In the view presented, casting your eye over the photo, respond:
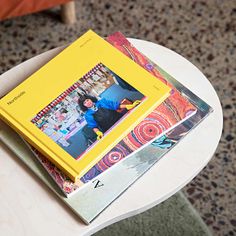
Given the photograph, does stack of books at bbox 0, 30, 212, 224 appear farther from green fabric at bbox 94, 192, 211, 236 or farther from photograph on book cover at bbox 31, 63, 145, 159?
green fabric at bbox 94, 192, 211, 236

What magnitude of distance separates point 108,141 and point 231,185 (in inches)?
25.8

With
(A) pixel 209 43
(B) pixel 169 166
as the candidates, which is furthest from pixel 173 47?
(B) pixel 169 166

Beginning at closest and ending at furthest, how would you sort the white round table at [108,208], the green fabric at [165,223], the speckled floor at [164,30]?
the white round table at [108,208], the green fabric at [165,223], the speckled floor at [164,30]

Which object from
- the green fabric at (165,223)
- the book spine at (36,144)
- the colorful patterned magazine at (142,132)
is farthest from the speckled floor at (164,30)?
the book spine at (36,144)

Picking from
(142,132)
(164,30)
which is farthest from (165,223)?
(164,30)

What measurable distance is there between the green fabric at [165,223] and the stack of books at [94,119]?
1.32ft

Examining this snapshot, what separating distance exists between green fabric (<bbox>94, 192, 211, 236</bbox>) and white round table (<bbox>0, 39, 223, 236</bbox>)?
1.27 feet

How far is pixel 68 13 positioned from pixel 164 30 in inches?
14.0

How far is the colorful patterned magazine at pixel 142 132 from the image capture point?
3.18 feet

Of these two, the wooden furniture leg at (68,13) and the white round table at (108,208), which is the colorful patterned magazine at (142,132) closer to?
the white round table at (108,208)

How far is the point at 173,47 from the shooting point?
179 cm

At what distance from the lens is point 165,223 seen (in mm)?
1364

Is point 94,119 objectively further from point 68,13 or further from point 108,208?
point 68,13

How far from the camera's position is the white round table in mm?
938
